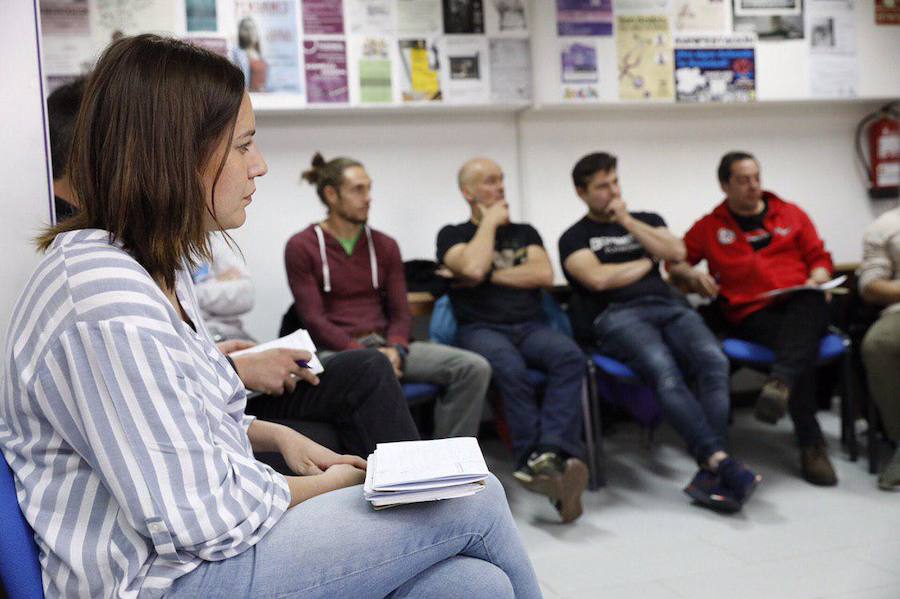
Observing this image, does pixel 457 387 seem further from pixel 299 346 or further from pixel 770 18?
pixel 770 18

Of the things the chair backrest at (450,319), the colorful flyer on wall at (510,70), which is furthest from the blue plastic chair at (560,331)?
the colorful flyer on wall at (510,70)

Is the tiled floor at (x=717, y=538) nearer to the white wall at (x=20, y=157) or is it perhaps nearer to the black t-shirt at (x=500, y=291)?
the black t-shirt at (x=500, y=291)

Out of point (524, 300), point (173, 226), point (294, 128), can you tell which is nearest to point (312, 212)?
point (294, 128)

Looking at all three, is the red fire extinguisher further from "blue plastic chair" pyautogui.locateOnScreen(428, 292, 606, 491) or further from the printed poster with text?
"blue plastic chair" pyautogui.locateOnScreen(428, 292, 606, 491)

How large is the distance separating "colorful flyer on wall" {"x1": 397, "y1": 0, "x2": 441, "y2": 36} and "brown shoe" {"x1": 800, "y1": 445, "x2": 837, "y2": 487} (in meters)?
2.28

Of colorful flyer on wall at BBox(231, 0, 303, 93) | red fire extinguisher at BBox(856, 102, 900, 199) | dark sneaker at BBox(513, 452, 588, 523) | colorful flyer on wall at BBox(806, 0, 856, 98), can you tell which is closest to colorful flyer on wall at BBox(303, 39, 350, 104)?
colorful flyer on wall at BBox(231, 0, 303, 93)

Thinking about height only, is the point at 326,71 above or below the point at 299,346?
above

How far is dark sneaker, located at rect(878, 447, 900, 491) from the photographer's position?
311 centimetres

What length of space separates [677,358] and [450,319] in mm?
868

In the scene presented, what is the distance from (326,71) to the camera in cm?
379

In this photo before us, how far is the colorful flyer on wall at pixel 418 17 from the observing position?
3.87 metres

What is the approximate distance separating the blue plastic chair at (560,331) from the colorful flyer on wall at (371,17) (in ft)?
3.98

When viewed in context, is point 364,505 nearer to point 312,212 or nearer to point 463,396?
point 463,396

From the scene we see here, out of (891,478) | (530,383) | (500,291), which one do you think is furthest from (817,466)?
(500,291)
